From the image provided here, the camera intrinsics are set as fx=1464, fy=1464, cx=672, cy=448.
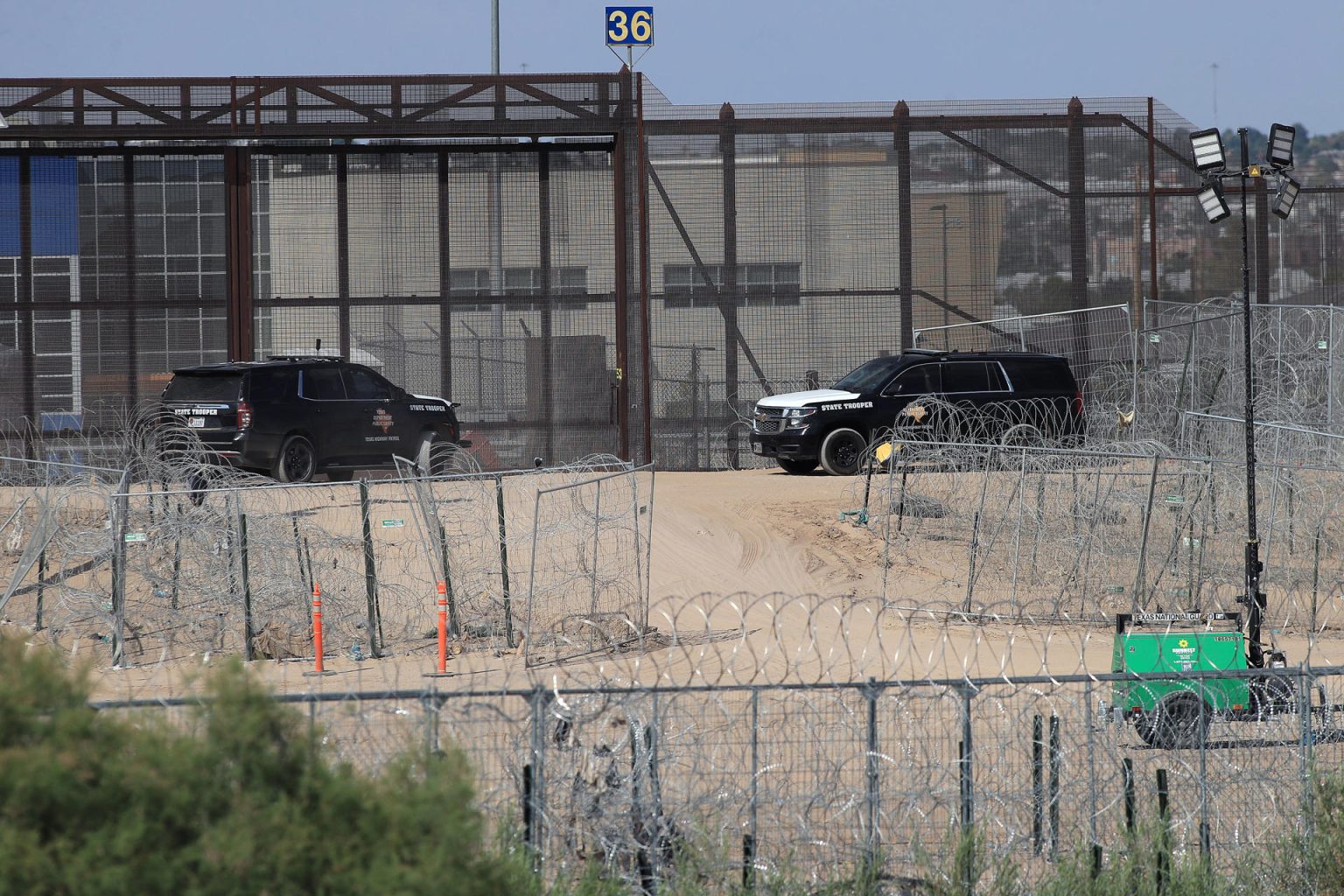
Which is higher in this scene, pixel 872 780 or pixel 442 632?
pixel 872 780

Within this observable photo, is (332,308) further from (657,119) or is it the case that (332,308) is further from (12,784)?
(12,784)

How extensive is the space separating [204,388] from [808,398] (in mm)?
8223

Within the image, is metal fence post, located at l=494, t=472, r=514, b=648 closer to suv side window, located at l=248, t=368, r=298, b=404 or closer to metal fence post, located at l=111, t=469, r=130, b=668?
metal fence post, located at l=111, t=469, r=130, b=668

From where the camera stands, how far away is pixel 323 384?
1981 cm

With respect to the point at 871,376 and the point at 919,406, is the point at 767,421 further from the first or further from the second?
the point at 919,406

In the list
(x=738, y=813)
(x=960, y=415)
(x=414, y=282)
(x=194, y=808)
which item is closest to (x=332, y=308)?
(x=414, y=282)

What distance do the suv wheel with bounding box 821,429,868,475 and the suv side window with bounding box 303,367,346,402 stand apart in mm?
6742

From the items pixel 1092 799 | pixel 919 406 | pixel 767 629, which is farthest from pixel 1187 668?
pixel 919 406

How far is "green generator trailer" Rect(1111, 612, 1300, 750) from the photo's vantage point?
8.38m

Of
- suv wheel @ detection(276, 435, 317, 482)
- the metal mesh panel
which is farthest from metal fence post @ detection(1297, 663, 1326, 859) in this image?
the metal mesh panel

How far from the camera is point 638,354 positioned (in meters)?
24.2

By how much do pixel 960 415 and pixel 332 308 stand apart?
1057 cm

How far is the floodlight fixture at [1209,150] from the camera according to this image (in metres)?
13.1

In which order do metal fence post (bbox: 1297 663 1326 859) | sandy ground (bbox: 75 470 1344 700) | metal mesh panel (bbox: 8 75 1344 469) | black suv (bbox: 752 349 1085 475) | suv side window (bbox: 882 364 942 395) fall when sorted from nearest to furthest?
metal fence post (bbox: 1297 663 1326 859) → sandy ground (bbox: 75 470 1344 700) → black suv (bbox: 752 349 1085 475) → suv side window (bbox: 882 364 942 395) → metal mesh panel (bbox: 8 75 1344 469)
